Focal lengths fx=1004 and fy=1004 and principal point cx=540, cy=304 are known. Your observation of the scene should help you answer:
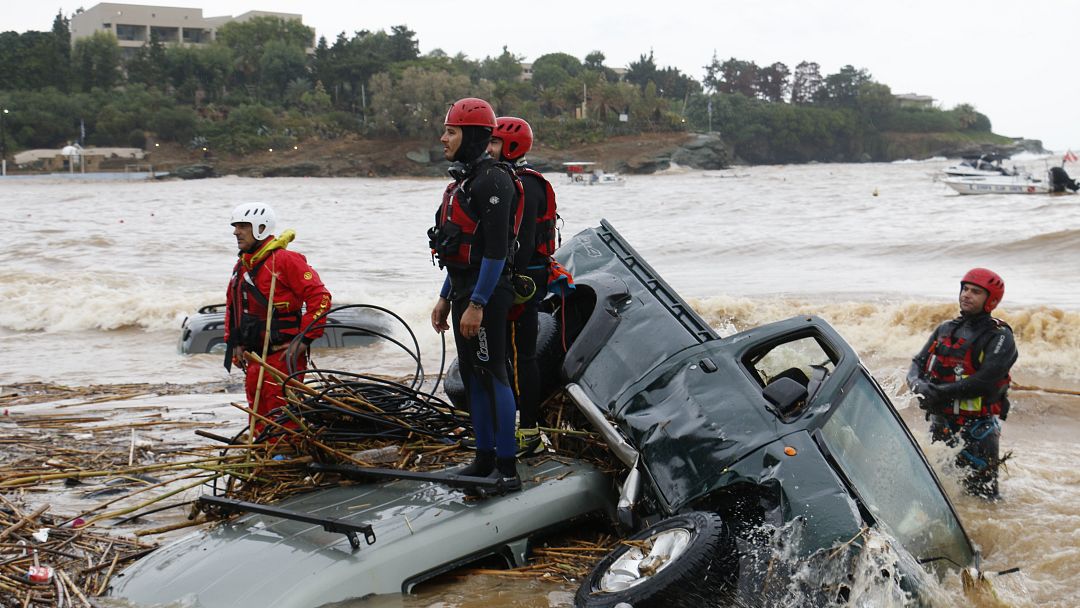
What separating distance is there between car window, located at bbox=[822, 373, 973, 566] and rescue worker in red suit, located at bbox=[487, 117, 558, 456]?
155 cm

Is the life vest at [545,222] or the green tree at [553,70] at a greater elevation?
the green tree at [553,70]

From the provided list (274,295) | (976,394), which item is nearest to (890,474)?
(976,394)

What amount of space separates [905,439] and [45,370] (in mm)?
10261

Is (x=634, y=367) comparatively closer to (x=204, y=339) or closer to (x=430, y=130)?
(x=204, y=339)

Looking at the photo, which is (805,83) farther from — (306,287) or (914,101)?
(306,287)

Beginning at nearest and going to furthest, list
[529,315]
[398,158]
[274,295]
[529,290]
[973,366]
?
[529,290] → [529,315] → [274,295] → [973,366] → [398,158]

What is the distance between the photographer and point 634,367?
4906 mm

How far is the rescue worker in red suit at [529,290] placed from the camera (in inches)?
190

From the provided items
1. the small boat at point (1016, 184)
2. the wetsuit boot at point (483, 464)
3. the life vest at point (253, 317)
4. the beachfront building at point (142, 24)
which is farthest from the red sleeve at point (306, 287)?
the beachfront building at point (142, 24)

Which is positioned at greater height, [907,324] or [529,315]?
[529,315]

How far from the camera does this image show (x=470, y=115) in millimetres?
4543

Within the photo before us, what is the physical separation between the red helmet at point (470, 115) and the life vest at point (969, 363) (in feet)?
12.1

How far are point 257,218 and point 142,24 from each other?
146315 millimetres

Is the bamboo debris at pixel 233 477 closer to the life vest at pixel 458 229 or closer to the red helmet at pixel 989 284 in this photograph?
Answer: the life vest at pixel 458 229
